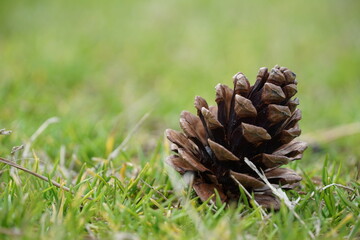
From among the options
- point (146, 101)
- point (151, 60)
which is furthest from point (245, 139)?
point (151, 60)

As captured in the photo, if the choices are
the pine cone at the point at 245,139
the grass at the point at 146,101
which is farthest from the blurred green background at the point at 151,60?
the pine cone at the point at 245,139

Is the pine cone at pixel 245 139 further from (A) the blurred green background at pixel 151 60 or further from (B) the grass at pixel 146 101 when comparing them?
(A) the blurred green background at pixel 151 60

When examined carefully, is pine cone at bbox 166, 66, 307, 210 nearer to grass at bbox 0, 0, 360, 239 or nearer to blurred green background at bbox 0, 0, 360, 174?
grass at bbox 0, 0, 360, 239

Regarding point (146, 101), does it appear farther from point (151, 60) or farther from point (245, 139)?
point (245, 139)

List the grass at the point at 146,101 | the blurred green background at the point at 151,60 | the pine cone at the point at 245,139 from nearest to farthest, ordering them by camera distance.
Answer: the grass at the point at 146,101 → the pine cone at the point at 245,139 → the blurred green background at the point at 151,60

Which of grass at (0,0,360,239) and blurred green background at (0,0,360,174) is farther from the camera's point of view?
blurred green background at (0,0,360,174)

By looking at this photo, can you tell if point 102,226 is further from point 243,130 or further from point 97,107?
point 97,107

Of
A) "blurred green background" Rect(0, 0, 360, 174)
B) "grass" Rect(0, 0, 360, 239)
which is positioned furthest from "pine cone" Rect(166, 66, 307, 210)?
"blurred green background" Rect(0, 0, 360, 174)
